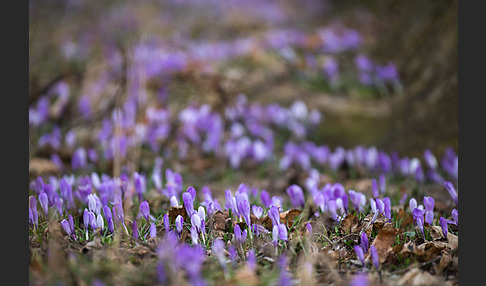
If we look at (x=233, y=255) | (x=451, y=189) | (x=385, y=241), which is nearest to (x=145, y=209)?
(x=233, y=255)

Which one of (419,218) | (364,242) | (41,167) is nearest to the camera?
(364,242)

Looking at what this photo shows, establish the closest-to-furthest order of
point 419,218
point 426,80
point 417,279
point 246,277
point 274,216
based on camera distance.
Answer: point 246,277
point 417,279
point 274,216
point 419,218
point 426,80

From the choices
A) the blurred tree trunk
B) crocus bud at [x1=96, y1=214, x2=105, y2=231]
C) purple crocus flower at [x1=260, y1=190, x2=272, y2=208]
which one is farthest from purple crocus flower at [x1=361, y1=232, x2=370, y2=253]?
the blurred tree trunk

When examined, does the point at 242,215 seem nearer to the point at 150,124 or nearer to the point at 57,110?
the point at 150,124

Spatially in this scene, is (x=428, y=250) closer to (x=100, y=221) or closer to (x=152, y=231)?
(x=152, y=231)

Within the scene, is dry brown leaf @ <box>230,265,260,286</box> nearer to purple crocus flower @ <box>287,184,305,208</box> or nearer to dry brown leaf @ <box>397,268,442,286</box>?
dry brown leaf @ <box>397,268,442,286</box>

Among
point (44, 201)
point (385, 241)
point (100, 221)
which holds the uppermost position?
point (44, 201)
